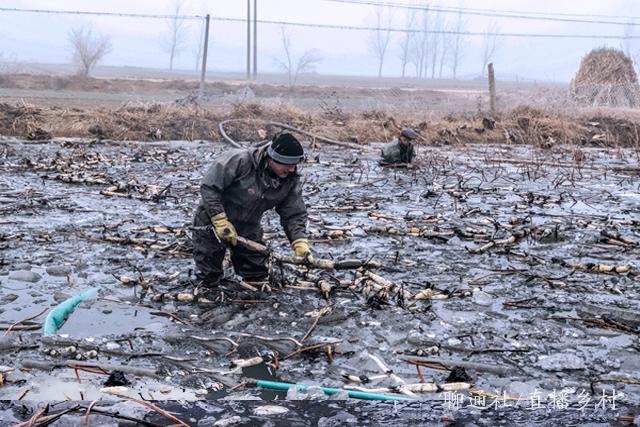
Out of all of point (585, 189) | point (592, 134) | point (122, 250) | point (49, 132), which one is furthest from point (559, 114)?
point (122, 250)

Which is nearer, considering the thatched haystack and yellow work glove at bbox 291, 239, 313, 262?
yellow work glove at bbox 291, 239, 313, 262

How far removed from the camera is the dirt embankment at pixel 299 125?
594 inches

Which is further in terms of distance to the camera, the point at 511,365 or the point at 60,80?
the point at 60,80

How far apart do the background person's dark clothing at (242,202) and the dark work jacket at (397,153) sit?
6.81 m

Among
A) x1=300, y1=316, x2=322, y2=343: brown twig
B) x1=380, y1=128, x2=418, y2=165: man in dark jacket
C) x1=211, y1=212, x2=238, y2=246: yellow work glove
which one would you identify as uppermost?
x1=380, y1=128, x2=418, y2=165: man in dark jacket

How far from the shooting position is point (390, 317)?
16.2 ft

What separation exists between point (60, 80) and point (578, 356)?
25447 mm

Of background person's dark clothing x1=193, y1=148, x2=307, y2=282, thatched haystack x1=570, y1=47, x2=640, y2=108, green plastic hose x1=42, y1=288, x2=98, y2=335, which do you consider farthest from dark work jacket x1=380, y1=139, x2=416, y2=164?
thatched haystack x1=570, y1=47, x2=640, y2=108

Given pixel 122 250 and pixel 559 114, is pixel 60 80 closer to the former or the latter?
pixel 559 114

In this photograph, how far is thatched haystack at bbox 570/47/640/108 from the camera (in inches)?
868

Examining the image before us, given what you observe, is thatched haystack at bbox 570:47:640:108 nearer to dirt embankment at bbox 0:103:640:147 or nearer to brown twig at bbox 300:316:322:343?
dirt embankment at bbox 0:103:640:147

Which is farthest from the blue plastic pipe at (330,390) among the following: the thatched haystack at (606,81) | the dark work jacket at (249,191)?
the thatched haystack at (606,81)

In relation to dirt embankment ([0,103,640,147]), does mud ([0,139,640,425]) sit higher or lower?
lower

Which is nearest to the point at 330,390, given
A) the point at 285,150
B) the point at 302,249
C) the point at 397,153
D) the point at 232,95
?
the point at 302,249
